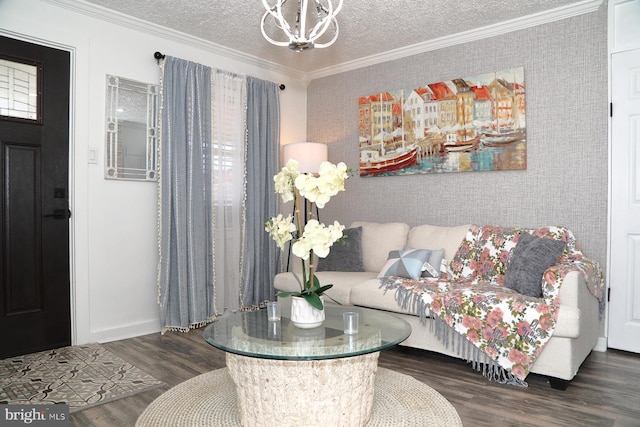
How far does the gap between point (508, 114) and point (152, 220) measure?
10.0 feet

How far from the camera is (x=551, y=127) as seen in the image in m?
3.56

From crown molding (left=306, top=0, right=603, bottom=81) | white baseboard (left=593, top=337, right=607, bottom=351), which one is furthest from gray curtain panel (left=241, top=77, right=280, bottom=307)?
white baseboard (left=593, top=337, right=607, bottom=351)

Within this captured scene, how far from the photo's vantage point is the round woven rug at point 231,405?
214 cm

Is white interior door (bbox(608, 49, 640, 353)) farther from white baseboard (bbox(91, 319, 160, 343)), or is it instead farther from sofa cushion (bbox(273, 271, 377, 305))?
white baseboard (bbox(91, 319, 160, 343))

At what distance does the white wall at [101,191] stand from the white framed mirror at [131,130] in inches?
2.4

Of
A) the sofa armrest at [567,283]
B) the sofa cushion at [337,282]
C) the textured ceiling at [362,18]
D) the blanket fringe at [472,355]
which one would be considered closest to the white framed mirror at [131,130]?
the textured ceiling at [362,18]

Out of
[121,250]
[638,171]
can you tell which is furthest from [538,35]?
[121,250]

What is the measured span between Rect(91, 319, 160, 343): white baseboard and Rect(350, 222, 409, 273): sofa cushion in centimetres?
188

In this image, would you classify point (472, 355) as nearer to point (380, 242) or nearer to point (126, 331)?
point (380, 242)

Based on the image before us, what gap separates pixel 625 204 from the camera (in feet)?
10.6

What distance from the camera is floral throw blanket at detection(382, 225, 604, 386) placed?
2584 mm

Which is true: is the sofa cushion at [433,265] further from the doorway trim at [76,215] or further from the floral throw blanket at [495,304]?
the doorway trim at [76,215]

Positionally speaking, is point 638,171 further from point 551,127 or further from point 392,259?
point 392,259

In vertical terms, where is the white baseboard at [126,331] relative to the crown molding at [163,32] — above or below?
below
